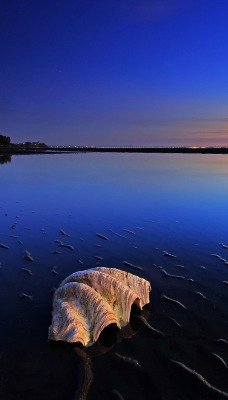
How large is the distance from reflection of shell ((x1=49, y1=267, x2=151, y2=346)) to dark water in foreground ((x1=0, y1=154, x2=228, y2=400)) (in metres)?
0.28

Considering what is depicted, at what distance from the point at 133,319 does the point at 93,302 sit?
113cm

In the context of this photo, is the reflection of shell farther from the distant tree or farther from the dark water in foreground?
the distant tree

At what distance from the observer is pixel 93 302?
6676mm

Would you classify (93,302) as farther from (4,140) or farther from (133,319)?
(4,140)

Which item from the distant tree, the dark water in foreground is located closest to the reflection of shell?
the dark water in foreground

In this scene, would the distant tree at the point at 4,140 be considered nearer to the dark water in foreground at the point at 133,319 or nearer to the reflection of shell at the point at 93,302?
the dark water in foreground at the point at 133,319

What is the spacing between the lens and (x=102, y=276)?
7.35m

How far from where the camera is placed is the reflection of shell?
629cm

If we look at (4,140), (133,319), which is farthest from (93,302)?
(4,140)

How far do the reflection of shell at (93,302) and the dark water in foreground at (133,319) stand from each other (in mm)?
276

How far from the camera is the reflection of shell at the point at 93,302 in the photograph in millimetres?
6289

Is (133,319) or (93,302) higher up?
(93,302)

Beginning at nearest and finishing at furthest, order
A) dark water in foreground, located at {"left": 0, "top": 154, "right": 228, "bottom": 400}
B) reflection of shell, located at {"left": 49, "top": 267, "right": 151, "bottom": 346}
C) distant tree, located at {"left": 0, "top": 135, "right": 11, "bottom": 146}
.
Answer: dark water in foreground, located at {"left": 0, "top": 154, "right": 228, "bottom": 400}
reflection of shell, located at {"left": 49, "top": 267, "right": 151, "bottom": 346}
distant tree, located at {"left": 0, "top": 135, "right": 11, "bottom": 146}

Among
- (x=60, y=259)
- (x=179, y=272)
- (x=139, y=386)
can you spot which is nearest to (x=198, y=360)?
(x=139, y=386)
